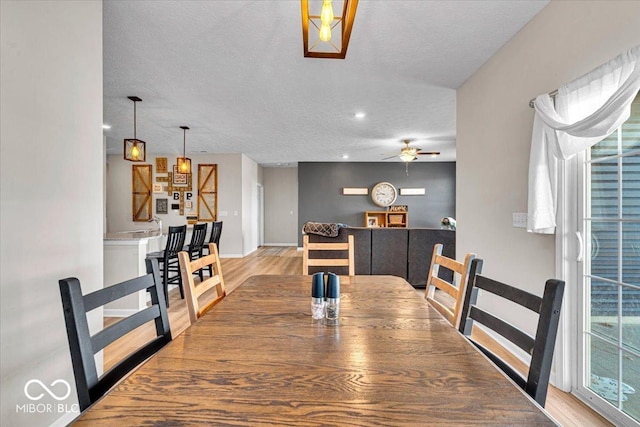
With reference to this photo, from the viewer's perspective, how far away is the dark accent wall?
348 inches

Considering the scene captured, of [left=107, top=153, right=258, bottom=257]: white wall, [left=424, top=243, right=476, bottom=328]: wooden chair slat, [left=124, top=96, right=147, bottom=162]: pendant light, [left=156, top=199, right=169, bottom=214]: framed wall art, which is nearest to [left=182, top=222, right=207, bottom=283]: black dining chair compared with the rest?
[left=124, top=96, right=147, bottom=162]: pendant light

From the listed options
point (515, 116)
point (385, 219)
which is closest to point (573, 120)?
point (515, 116)

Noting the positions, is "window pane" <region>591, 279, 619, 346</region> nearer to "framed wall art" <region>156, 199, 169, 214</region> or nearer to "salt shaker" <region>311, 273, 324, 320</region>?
"salt shaker" <region>311, 273, 324, 320</region>

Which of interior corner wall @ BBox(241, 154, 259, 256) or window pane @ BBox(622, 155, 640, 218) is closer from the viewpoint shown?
window pane @ BBox(622, 155, 640, 218)

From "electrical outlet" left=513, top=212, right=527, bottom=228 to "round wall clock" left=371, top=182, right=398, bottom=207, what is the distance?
20.8 ft

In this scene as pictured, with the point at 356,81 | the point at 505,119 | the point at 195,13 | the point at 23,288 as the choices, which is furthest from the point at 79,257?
the point at 505,119

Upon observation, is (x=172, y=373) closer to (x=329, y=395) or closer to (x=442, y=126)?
(x=329, y=395)

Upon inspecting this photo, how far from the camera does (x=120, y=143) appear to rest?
6316mm

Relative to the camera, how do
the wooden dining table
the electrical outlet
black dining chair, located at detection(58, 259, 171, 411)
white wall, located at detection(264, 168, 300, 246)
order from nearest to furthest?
the wooden dining table, black dining chair, located at detection(58, 259, 171, 411), the electrical outlet, white wall, located at detection(264, 168, 300, 246)

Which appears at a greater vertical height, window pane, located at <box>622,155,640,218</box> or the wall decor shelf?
window pane, located at <box>622,155,640,218</box>

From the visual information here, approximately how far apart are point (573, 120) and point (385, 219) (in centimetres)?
693

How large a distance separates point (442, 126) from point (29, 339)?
5415mm

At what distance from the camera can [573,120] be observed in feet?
6.18

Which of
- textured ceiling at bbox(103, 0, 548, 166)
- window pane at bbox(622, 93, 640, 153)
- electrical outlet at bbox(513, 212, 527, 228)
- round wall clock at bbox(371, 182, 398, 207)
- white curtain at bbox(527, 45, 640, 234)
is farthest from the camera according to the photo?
round wall clock at bbox(371, 182, 398, 207)
